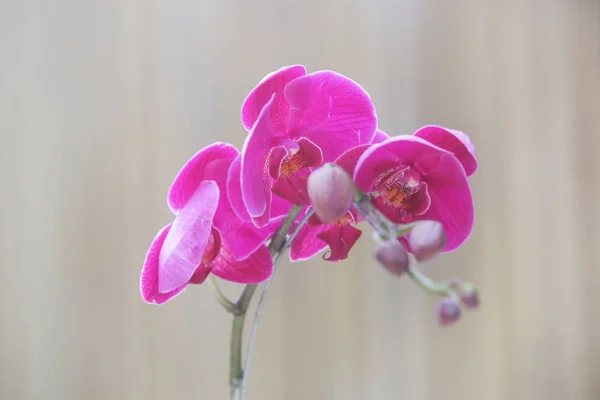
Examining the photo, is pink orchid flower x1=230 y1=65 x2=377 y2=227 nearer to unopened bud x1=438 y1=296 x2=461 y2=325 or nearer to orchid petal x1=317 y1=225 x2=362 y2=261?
orchid petal x1=317 y1=225 x2=362 y2=261

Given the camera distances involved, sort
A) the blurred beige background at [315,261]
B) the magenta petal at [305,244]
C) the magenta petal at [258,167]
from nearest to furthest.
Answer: the magenta petal at [258,167] < the magenta petal at [305,244] < the blurred beige background at [315,261]

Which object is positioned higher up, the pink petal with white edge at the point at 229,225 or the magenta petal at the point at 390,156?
the magenta petal at the point at 390,156

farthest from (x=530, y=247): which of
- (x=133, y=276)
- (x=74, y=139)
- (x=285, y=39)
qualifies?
(x=74, y=139)

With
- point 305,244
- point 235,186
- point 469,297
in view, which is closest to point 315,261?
point 305,244

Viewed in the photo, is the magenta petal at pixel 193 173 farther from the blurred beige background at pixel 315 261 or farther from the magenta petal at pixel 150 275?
the blurred beige background at pixel 315 261

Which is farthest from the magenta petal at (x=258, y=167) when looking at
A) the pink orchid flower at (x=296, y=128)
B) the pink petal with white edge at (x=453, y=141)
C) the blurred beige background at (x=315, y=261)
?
the blurred beige background at (x=315, y=261)

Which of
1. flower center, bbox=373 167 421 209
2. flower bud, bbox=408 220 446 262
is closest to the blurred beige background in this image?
flower center, bbox=373 167 421 209

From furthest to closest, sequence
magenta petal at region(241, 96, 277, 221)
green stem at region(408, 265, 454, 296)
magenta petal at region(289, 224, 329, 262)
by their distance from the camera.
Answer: magenta petal at region(289, 224, 329, 262)
magenta petal at region(241, 96, 277, 221)
green stem at region(408, 265, 454, 296)
